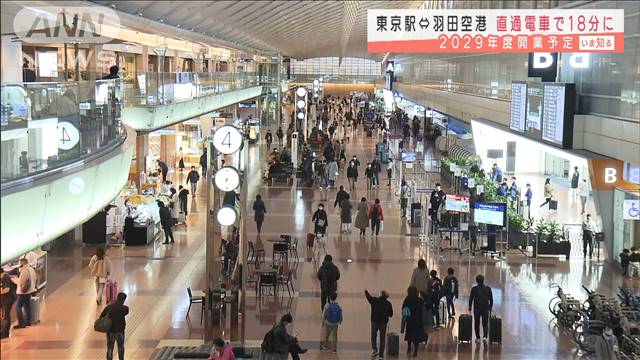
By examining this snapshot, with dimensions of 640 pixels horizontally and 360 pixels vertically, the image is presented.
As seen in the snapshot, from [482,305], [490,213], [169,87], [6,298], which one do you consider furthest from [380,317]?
[169,87]

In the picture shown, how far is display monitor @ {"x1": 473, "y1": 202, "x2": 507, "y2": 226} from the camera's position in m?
19.0

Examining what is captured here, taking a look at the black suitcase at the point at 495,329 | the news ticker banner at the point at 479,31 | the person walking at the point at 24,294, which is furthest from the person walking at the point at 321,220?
the person walking at the point at 24,294

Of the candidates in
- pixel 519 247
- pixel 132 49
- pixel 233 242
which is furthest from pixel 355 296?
pixel 132 49

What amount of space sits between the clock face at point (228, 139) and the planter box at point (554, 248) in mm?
9075

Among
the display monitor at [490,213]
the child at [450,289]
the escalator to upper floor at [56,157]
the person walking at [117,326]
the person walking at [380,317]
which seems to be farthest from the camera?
the display monitor at [490,213]

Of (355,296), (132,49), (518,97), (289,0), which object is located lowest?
(355,296)

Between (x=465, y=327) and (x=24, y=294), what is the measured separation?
682cm

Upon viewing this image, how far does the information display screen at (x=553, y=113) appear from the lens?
19.4m

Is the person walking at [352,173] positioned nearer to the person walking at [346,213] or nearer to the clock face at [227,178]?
the person walking at [346,213]

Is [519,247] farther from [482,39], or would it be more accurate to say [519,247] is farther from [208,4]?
[208,4]

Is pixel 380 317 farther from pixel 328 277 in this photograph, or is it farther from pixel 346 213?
pixel 346 213

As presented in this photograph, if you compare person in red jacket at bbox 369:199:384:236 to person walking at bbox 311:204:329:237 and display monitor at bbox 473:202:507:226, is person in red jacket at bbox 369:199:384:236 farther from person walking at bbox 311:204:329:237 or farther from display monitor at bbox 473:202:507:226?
display monitor at bbox 473:202:507:226

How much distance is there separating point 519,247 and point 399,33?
851 centimetres

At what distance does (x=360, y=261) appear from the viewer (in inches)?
734
